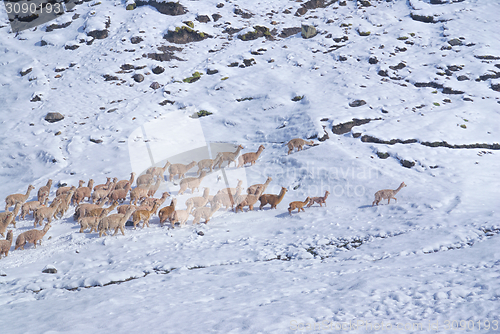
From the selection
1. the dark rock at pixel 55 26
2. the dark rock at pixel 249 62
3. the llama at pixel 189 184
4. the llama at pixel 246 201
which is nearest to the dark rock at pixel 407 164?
the llama at pixel 246 201

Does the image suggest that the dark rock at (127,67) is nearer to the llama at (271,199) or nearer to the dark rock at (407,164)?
the llama at (271,199)

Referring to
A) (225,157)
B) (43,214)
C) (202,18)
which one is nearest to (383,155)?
(225,157)

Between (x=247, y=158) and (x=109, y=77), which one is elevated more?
(x=109, y=77)

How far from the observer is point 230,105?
24250 mm

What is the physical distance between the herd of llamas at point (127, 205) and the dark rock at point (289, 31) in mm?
22145

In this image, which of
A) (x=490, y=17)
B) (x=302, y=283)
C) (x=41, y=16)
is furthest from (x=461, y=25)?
(x=41, y=16)

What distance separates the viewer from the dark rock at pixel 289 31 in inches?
1294

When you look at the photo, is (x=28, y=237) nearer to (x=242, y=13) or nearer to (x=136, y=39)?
(x=136, y=39)

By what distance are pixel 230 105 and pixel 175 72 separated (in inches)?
296

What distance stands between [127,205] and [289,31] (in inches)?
1090

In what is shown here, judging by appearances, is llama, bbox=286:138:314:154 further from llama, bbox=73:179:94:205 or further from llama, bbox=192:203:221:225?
llama, bbox=73:179:94:205

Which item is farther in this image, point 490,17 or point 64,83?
point 490,17

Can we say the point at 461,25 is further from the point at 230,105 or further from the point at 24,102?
Result: the point at 24,102

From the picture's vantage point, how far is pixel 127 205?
483 inches
